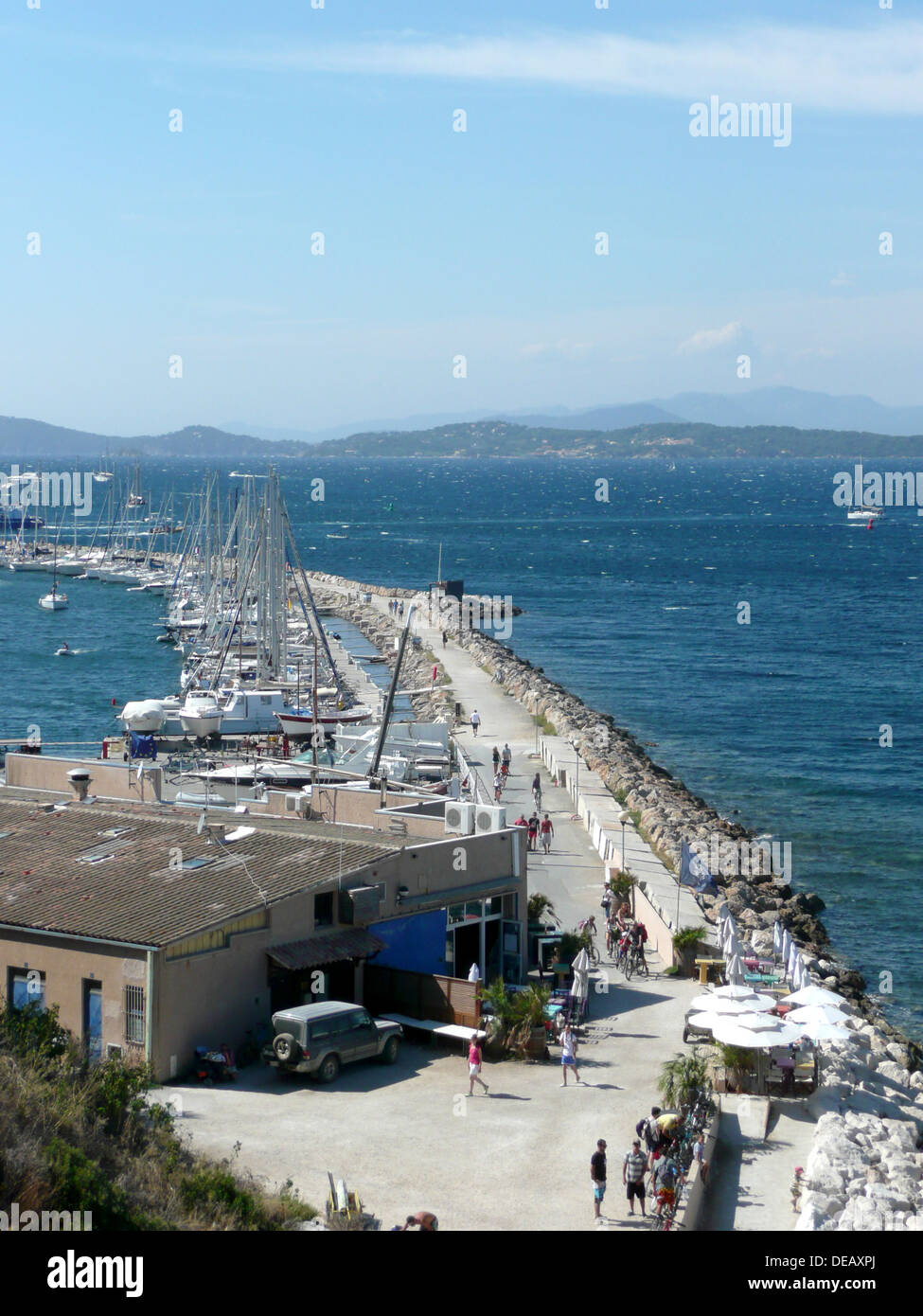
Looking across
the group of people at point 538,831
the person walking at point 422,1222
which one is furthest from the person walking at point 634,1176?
the group of people at point 538,831

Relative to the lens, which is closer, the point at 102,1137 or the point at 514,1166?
the point at 102,1137

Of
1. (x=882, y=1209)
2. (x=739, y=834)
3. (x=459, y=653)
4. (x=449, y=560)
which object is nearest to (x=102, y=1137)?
(x=882, y=1209)

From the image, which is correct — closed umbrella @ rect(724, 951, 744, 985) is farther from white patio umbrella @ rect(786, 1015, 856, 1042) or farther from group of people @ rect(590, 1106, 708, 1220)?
group of people @ rect(590, 1106, 708, 1220)

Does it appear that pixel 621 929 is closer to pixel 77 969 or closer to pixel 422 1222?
pixel 77 969
